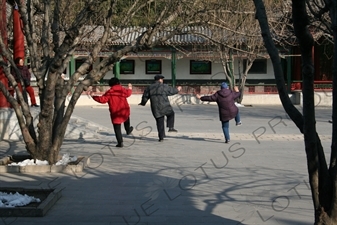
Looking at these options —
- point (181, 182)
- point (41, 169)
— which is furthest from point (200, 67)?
point (181, 182)

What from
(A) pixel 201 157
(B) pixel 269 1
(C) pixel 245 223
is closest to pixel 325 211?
(C) pixel 245 223

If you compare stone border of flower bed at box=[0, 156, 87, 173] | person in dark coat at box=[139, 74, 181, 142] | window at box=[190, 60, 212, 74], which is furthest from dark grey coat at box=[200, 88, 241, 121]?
Result: window at box=[190, 60, 212, 74]

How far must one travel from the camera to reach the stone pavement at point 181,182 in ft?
23.7

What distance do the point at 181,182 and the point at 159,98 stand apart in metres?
5.82

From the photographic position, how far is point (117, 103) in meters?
13.7

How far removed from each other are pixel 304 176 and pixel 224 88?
525 cm

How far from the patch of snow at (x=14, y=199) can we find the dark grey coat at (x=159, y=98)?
288 inches

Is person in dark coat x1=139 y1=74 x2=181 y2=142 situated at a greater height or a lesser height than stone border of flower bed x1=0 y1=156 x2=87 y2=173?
greater

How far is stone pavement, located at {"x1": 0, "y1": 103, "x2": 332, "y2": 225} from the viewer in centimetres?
723

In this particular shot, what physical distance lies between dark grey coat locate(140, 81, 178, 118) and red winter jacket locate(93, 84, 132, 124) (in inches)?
44.8

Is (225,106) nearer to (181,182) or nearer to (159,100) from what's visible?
(159,100)

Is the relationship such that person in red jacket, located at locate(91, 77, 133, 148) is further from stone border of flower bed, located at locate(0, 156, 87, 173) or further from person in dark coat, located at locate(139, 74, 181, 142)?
stone border of flower bed, located at locate(0, 156, 87, 173)

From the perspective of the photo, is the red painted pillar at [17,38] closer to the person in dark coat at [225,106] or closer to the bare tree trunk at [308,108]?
the person in dark coat at [225,106]

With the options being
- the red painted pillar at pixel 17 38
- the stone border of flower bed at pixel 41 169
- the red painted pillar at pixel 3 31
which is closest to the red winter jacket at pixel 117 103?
the red painted pillar at pixel 3 31
